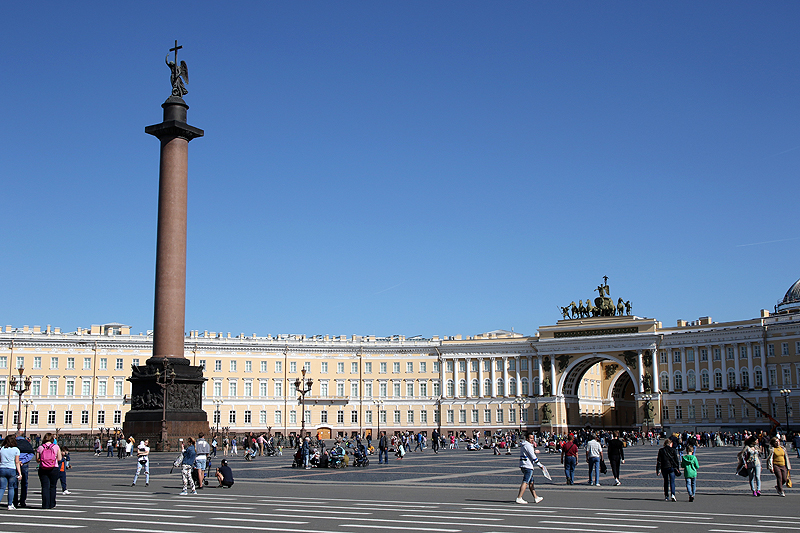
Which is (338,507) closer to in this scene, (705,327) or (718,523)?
(718,523)

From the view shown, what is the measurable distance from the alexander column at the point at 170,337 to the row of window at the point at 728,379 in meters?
64.4

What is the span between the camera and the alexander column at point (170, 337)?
45.2 m

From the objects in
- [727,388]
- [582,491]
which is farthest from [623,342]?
[582,491]

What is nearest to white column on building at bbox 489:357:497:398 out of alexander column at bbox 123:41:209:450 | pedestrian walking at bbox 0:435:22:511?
alexander column at bbox 123:41:209:450

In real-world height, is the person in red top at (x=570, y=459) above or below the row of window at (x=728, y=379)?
below

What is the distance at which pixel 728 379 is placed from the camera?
9281cm

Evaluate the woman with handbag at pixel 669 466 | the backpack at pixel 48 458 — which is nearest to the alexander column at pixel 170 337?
the backpack at pixel 48 458

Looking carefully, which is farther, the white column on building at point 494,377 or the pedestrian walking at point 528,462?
the white column on building at point 494,377

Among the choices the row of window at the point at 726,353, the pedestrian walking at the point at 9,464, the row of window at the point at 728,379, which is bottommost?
the pedestrian walking at the point at 9,464

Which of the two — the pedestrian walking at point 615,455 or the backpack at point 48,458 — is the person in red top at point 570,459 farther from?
the backpack at point 48,458

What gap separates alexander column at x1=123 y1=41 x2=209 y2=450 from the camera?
148 ft

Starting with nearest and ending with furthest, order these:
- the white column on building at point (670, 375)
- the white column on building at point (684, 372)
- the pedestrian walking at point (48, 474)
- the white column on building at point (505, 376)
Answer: the pedestrian walking at point (48, 474)
the white column on building at point (684, 372)
the white column on building at point (670, 375)
the white column on building at point (505, 376)

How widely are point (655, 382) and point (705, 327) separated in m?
8.32

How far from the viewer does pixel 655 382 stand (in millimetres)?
97938
